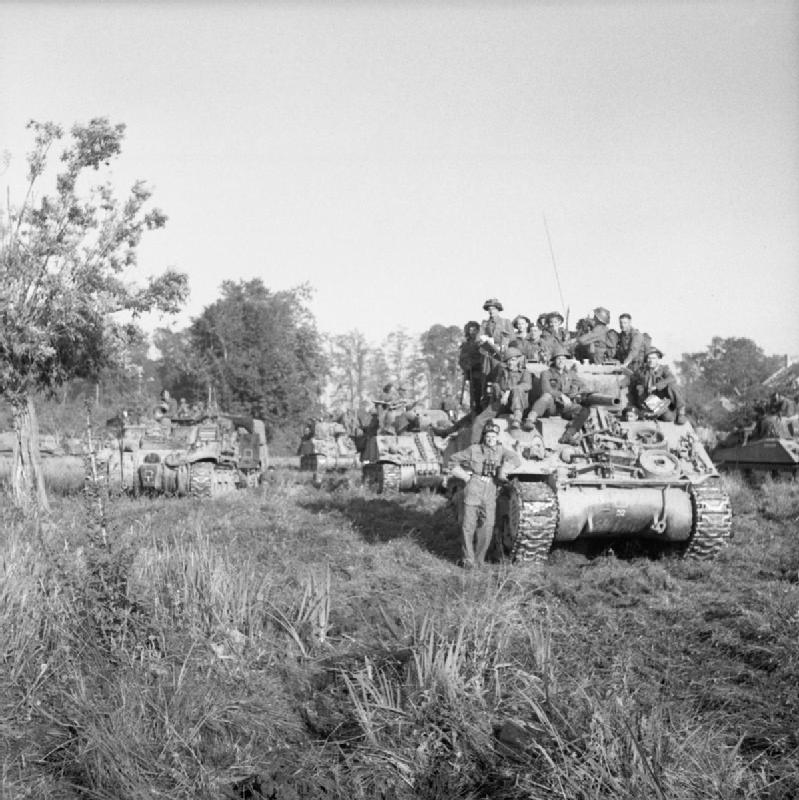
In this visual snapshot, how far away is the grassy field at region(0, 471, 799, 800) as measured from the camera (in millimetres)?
4066

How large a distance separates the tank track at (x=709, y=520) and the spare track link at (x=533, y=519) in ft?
5.24

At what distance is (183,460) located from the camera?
1570cm

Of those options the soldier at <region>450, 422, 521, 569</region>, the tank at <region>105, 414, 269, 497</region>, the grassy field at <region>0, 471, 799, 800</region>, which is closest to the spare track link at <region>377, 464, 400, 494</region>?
the tank at <region>105, 414, 269, 497</region>

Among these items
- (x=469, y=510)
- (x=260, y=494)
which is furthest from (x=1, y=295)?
(x=469, y=510)

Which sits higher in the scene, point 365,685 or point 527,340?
point 527,340

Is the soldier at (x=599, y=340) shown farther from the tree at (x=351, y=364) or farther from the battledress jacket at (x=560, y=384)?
the tree at (x=351, y=364)

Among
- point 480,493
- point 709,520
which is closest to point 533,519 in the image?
point 480,493

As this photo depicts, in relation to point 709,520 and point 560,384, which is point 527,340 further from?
point 709,520

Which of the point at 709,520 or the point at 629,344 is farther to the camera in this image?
the point at 629,344

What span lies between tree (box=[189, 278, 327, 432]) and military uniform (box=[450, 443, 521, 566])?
111 ft

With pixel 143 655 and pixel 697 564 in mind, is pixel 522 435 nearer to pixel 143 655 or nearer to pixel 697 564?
pixel 697 564

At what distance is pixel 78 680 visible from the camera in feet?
16.3

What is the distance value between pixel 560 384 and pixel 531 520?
3.24 metres

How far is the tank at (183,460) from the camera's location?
51.2 feet
